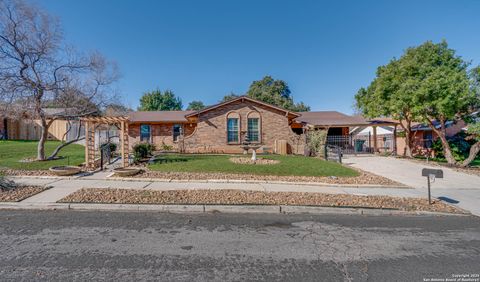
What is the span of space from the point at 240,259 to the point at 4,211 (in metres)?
6.36

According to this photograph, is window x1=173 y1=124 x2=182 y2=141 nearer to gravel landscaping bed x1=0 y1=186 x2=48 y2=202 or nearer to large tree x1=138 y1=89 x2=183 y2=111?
gravel landscaping bed x1=0 y1=186 x2=48 y2=202

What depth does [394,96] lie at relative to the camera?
16516mm

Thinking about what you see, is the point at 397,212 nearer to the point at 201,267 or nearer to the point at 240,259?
the point at 240,259

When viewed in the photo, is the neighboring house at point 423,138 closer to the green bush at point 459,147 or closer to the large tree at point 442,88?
the green bush at point 459,147

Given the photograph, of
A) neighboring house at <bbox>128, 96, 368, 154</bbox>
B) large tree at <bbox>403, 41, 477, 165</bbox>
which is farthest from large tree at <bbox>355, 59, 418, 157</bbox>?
neighboring house at <bbox>128, 96, 368, 154</bbox>

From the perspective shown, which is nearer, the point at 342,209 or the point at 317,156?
Result: the point at 342,209

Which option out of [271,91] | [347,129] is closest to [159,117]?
[347,129]

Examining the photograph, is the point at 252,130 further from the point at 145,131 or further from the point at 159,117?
the point at 145,131

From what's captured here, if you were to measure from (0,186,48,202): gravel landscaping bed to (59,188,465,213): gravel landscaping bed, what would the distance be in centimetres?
126

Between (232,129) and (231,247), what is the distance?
15.3m

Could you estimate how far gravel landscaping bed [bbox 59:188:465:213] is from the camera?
6.26 m

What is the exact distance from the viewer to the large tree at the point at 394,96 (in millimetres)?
15484

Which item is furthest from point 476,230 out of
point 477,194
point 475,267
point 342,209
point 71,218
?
point 71,218

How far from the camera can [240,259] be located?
11.4 ft
